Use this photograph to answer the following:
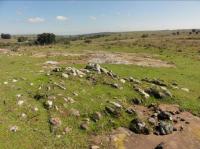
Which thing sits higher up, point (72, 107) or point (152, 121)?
point (72, 107)

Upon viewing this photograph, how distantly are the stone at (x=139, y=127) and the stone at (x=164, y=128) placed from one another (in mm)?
862

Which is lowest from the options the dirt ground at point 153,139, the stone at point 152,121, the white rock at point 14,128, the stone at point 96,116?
the dirt ground at point 153,139

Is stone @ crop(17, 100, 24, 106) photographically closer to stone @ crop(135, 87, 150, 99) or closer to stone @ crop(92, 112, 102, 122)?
stone @ crop(92, 112, 102, 122)

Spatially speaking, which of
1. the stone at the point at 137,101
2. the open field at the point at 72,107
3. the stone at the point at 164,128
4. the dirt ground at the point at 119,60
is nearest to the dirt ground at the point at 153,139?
the open field at the point at 72,107

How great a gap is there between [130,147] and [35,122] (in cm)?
585

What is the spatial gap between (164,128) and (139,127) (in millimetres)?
1662

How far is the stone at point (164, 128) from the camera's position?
18984 mm

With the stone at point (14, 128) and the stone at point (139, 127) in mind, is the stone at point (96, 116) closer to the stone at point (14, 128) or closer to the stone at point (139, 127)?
the stone at point (139, 127)

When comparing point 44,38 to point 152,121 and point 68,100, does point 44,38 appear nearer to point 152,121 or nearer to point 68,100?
point 68,100

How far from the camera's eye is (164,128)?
1919cm

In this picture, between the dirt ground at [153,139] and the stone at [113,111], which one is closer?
the dirt ground at [153,139]

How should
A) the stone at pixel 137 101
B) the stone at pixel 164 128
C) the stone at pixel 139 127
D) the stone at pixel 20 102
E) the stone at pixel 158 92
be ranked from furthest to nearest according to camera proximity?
the stone at pixel 158 92 < the stone at pixel 137 101 < the stone at pixel 20 102 < the stone at pixel 164 128 < the stone at pixel 139 127

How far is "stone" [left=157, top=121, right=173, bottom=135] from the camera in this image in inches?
747

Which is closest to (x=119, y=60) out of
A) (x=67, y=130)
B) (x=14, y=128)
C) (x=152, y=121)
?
(x=152, y=121)
